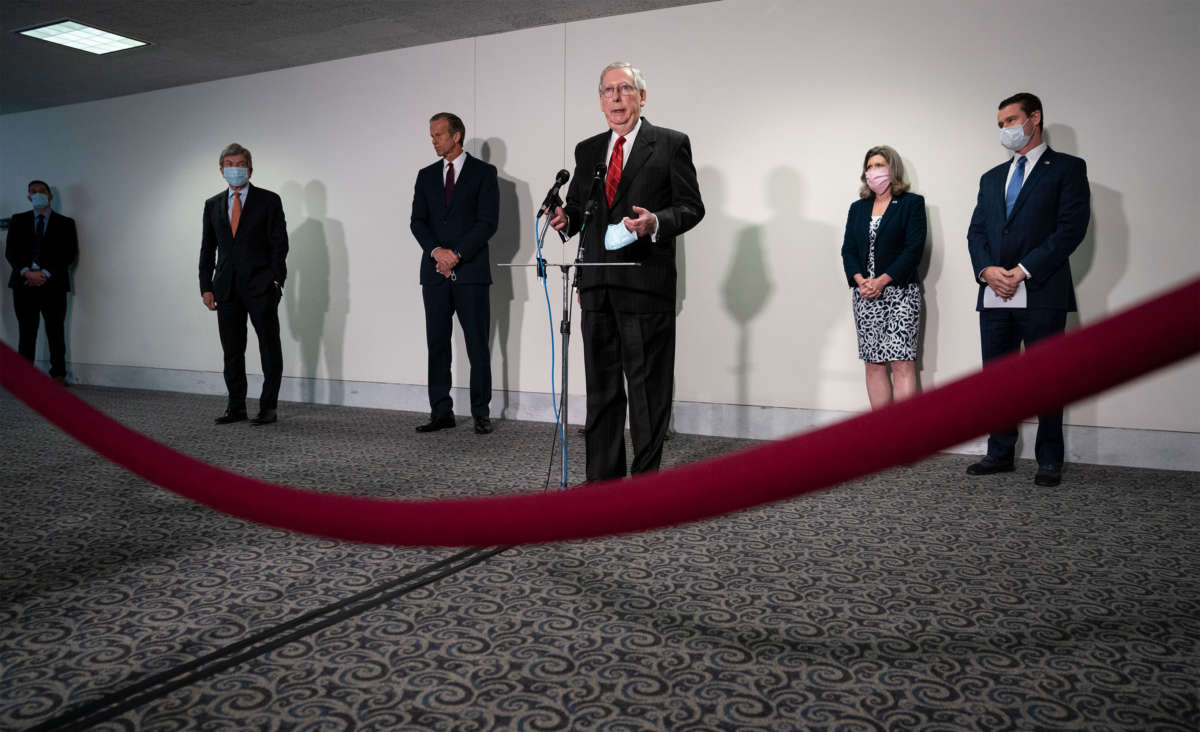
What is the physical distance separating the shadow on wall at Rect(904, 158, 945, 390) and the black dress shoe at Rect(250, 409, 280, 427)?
4123mm

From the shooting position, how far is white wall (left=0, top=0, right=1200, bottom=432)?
4301mm

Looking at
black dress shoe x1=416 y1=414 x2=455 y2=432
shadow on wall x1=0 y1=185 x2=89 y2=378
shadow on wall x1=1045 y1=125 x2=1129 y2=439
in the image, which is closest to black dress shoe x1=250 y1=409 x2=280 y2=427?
black dress shoe x1=416 y1=414 x2=455 y2=432

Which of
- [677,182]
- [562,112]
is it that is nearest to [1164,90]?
[677,182]

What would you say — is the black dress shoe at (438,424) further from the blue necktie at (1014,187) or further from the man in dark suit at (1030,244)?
the blue necktie at (1014,187)

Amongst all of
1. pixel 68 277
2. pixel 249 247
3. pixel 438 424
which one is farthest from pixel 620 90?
pixel 68 277

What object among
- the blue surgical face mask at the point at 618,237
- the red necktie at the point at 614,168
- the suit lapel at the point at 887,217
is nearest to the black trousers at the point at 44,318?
the red necktie at the point at 614,168

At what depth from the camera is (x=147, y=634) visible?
1.88 meters

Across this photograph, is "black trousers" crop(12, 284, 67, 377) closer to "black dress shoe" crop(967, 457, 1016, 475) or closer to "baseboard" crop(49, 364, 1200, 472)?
"baseboard" crop(49, 364, 1200, 472)

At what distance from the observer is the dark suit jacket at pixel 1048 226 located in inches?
144

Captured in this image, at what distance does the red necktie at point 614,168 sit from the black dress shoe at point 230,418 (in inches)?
138

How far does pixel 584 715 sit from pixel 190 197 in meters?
7.57

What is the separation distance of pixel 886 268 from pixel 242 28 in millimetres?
4823

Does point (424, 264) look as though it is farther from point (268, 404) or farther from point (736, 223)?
point (736, 223)

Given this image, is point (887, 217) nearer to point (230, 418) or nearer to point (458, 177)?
point (458, 177)
